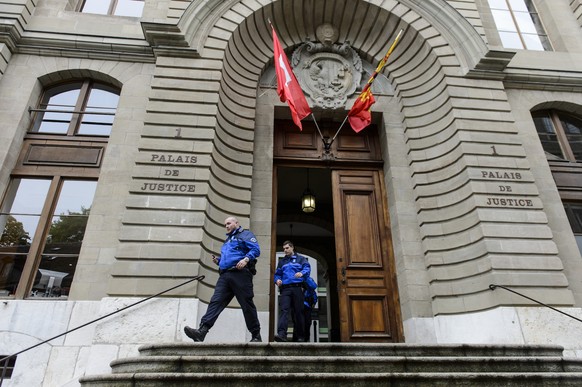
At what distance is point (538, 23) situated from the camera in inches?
610

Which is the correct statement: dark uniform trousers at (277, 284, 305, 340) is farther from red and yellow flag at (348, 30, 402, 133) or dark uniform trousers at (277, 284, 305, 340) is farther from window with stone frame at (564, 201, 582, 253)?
window with stone frame at (564, 201, 582, 253)

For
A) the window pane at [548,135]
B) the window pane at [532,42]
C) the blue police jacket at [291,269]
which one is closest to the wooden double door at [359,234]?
the blue police jacket at [291,269]

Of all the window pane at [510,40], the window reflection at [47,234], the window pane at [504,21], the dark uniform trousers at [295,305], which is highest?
the window pane at [504,21]

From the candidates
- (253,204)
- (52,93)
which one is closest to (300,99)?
(253,204)

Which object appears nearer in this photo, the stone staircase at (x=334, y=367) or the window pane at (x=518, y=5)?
the stone staircase at (x=334, y=367)

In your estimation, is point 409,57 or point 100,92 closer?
point 100,92

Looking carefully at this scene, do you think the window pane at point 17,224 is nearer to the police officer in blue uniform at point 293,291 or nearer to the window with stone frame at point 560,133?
the police officer in blue uniform at point 293,291

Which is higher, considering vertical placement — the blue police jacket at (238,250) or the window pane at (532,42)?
the window pane at (532,42)

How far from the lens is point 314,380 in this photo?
4969 millimetres

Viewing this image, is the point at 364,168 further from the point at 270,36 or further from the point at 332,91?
the point at 270,36

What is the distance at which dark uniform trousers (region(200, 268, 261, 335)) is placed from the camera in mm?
6918

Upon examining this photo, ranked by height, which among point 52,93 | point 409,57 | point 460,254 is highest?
point 409,57

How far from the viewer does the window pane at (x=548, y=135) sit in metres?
12.8

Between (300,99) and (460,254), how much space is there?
5786 millimetres
